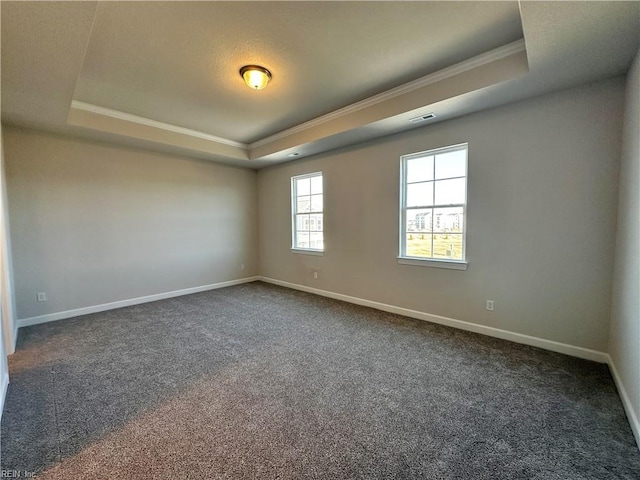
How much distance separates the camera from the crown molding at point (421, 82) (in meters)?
2.43

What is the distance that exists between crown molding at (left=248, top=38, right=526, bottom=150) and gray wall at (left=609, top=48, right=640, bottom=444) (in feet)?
2.92

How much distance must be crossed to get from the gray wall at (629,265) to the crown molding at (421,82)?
0.89 metres

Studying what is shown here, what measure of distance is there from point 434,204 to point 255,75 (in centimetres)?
267

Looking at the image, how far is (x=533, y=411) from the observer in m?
1.91

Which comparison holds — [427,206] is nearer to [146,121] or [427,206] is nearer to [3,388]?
[146,121]

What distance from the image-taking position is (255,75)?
8.86 feet

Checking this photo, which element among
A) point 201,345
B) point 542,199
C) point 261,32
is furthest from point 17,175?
point 542,199

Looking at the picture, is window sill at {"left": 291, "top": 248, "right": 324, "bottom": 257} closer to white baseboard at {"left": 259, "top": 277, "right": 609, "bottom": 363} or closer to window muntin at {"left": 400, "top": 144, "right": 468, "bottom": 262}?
white baseboard at {"left": 259, "top": 277, "right": 609, "bottom": 363}

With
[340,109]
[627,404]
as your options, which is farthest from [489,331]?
[340,109]

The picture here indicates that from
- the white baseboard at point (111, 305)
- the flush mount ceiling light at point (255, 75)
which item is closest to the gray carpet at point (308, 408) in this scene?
the white baseboard at point (111, 305)

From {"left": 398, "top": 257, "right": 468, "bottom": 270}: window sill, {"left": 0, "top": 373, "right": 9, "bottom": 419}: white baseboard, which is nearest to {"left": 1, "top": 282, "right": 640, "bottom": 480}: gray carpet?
{"left": 0, "top": 373, "right": 9, "bottom": 419}: white baseboard

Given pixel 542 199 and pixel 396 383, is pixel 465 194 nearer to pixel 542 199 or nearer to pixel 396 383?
pixel 542 199

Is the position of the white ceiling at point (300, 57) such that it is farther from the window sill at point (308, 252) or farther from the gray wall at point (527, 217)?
the window sill at point (308, 252)

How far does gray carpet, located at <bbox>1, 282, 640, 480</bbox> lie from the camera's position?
1496 mm
